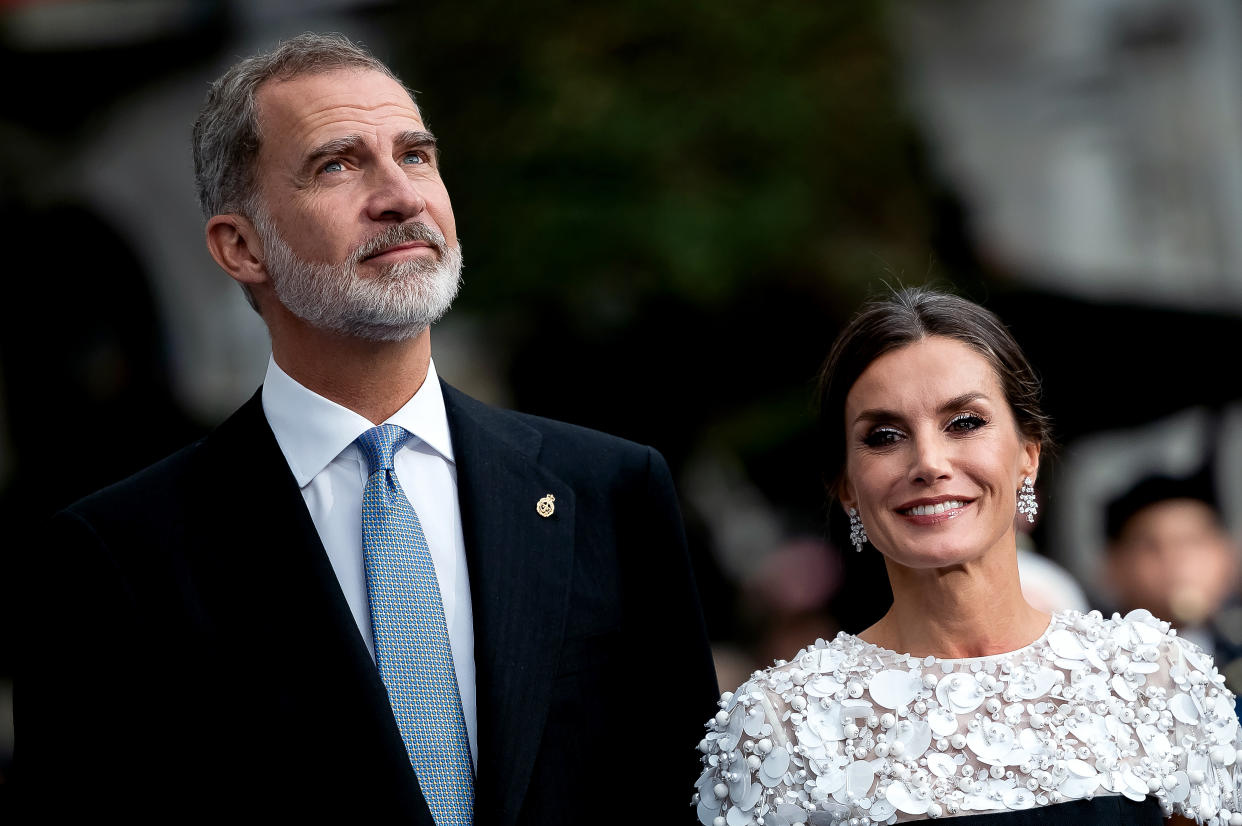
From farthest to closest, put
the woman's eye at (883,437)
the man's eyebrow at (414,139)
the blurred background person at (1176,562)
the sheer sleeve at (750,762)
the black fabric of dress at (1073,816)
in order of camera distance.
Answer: the blurred background person at (1176,562), the man's eyebrow at (414,139), the woman's eye at (883,437), the sheer sleeve at (750,762), the black fabric of dress at (1073,816)

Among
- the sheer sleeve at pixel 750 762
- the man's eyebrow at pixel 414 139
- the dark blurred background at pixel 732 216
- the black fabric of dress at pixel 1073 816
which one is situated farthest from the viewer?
the dark blurred background at pixel 732 216

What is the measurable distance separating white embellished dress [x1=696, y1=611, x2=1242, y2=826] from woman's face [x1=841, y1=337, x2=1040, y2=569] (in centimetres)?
24

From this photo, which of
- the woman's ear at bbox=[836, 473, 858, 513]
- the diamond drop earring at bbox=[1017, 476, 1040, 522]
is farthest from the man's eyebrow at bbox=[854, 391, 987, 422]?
the diamond drop earring at bbox=[1017, 476, 1040, 522]

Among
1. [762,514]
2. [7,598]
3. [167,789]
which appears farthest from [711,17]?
[167,789]

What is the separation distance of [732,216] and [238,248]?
19.7 feet

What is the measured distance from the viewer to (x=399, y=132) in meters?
3.21

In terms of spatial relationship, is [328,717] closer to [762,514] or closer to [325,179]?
[325,179]

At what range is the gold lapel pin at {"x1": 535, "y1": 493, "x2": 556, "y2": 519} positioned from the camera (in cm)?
317

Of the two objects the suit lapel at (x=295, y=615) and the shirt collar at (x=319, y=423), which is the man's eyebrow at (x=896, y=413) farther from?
the suit lapel at (x=295, y=615)

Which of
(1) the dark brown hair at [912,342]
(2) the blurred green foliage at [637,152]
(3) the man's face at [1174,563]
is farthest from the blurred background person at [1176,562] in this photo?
(2) the blurred green foliage at [637,152]

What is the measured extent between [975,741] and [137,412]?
9.14 m

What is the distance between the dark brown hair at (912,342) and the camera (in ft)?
10.0

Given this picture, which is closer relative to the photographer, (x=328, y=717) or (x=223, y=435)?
(x=328, y=717)

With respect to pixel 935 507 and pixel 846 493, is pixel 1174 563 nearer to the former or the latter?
pixel 846 493
